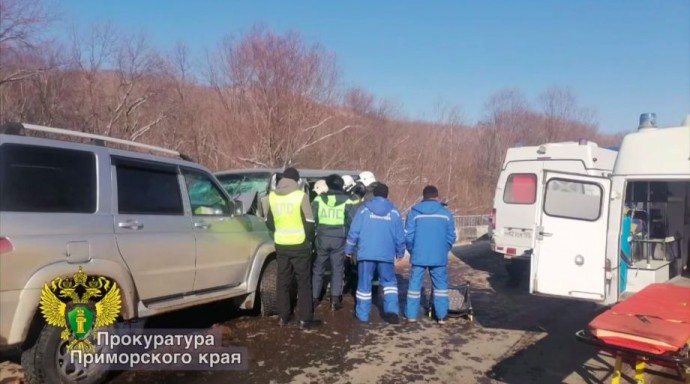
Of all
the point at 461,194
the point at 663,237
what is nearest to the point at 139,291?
the point at 663,237

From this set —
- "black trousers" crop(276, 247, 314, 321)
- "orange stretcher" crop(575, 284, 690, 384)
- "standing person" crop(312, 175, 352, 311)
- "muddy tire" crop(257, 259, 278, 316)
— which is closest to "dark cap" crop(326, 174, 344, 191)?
"standing person" crop(312, 175, 352, 311)

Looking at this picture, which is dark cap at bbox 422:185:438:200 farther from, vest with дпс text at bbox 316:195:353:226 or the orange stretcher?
the orange stretcher

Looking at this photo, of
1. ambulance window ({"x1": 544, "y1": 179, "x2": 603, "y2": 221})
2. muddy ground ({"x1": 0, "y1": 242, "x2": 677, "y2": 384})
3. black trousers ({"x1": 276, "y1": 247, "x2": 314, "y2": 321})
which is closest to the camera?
muddy ground ({"x1": 0, "y1": 242, "x2": 677, "y2": 384})

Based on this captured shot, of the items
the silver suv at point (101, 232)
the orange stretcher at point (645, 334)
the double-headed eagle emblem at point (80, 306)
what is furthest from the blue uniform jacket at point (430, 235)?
the double-headed eagle emblem at point (80, 306)

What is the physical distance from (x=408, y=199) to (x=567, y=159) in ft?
48.4

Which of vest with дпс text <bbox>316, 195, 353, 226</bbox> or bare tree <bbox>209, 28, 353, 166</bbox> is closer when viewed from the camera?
vest with дпс text <bbox>316, 195, 353, 226</bbox>

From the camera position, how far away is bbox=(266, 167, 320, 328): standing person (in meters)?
6.01

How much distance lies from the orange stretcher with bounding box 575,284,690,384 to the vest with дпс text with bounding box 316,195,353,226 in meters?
3.64

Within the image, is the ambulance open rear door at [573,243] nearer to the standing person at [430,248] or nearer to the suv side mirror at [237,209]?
the standing person at [430,248]

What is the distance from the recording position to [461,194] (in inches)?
1177

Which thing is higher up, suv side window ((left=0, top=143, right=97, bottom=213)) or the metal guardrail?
suv side window ((left=0, top=143, right=97, bottom=213))

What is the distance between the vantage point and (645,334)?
12.0 ft

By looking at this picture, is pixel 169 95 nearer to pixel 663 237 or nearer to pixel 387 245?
pixel 387 245

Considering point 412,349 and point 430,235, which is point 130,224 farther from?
point 430,235
